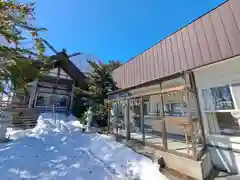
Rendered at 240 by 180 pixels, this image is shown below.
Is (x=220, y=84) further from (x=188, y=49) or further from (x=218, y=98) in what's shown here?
→ (x=188, y=49)

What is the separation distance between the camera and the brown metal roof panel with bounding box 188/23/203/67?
4312 mm

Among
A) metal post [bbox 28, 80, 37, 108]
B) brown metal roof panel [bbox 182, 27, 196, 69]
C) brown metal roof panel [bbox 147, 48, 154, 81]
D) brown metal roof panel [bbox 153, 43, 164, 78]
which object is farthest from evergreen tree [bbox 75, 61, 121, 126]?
metal post [bbox 28, 80, 37, 108]

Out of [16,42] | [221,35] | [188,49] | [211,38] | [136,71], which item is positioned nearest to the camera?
[16,42]

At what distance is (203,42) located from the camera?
432 cm

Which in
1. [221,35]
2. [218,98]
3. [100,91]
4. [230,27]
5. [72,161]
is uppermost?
[230,27]

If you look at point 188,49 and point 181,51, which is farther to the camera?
point 181,51

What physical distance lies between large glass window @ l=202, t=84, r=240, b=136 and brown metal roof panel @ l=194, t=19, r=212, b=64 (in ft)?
3.54

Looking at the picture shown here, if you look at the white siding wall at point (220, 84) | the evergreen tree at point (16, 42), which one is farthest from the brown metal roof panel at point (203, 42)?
the evergreen tree at point (16, 42)

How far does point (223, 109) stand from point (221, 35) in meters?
2.28

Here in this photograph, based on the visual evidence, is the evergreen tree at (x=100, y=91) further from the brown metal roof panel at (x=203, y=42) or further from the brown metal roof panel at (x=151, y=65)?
the brown metal roof panel at (x=203, y=42)

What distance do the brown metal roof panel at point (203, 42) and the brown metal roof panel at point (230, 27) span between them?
0.57 meters

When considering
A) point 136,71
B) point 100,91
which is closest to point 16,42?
point 136,71

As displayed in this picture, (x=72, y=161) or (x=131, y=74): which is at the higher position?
(x=131, y=74)

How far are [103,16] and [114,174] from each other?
889 cm
